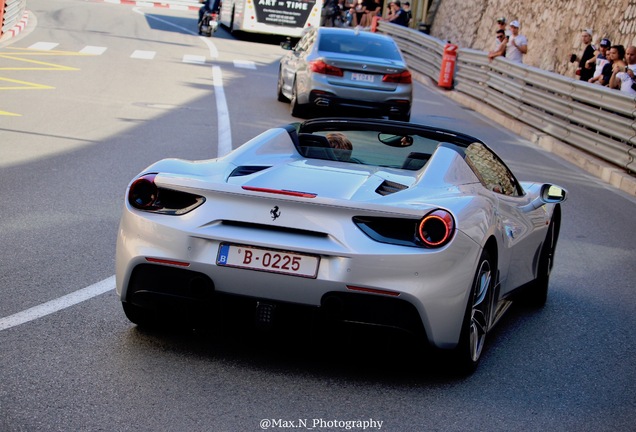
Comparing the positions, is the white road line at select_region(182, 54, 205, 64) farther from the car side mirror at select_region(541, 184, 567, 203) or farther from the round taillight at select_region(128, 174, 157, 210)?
the round taillight at select_region(128, 174, 157, 210)

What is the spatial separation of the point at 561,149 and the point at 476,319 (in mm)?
13611

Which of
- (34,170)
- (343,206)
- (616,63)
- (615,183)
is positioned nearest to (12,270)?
(343,206)

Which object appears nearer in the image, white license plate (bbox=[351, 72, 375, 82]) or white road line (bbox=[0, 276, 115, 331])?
white road line (bbox=[0, 276, 115, 331])

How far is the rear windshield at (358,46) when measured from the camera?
1894cm

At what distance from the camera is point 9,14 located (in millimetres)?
33719

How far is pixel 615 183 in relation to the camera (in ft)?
52.2

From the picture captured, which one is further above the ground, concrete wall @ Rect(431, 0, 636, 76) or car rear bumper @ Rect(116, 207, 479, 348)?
car rear bumper @ Rect(116, 207, 479, 348)

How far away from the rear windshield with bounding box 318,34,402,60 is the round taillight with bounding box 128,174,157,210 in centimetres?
Answer: 1359

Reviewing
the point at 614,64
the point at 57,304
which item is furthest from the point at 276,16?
the point at 57,304

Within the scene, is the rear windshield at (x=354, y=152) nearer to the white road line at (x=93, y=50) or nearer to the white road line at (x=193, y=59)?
the white road line at (x=193, y=59)

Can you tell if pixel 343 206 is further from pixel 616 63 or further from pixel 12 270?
pixel 616 63

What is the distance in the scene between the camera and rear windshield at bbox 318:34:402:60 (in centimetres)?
1894

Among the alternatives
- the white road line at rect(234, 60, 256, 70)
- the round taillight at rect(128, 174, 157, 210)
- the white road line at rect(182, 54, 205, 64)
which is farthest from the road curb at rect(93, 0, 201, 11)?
the round taillight at rect(128, 174, 157, 210)

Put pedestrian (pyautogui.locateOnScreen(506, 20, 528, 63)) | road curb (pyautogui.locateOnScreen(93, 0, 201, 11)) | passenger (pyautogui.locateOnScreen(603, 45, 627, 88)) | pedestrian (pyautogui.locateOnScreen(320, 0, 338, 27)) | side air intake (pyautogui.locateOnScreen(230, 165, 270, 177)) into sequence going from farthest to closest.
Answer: road curb (pyautogui.locateOnScreen(93, 0, 201, 11))
pedestrian (pyautogui.locateOnScreen(320, 0, 338, 27))
pedestrian (pyautogui.locateOnScreen(506, 20, 528, 63))
passenger (pyautogui.locateOnScreen(603, 45, 627, 88))
side air intake (pyautogui.locateOnScreen(230, 165, 270, 177))
